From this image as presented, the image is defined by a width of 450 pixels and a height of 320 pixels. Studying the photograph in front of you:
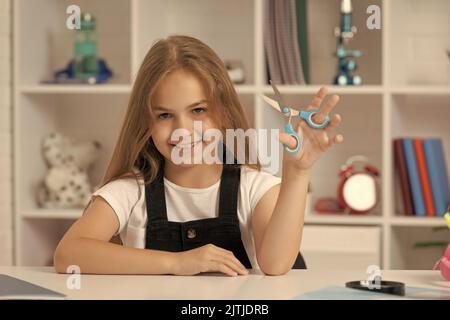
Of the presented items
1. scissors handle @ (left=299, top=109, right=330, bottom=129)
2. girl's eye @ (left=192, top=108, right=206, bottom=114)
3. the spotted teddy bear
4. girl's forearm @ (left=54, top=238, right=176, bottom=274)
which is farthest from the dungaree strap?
the spotted teddy bear

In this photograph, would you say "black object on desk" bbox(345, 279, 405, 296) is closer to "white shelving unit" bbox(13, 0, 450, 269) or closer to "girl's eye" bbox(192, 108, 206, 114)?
"girl's eye" bbox(192, 108, 206, 114)

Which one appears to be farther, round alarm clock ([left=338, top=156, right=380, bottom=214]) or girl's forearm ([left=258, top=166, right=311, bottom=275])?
round alarm clock ([left=338, top=156, right=380, bottom=214])

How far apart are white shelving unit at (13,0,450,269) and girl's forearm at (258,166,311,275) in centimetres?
125

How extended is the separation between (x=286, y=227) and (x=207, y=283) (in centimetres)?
20

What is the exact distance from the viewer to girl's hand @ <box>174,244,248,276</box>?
1.07 m

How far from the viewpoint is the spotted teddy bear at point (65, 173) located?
2615 mm

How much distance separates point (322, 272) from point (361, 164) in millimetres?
1630

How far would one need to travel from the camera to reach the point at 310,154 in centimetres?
107

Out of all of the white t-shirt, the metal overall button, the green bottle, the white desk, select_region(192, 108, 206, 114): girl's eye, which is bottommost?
the white desk

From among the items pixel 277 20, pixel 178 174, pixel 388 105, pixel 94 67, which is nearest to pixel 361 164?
pixel 388 105

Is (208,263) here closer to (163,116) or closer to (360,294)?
(360,294)

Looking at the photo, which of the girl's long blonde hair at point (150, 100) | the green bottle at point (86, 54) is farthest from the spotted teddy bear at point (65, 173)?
the girl's long blonde hair at point (150, 100)

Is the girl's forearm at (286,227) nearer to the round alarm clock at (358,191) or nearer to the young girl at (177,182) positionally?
the young girl at (177,182)

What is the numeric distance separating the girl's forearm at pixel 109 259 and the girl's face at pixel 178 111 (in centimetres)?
20
